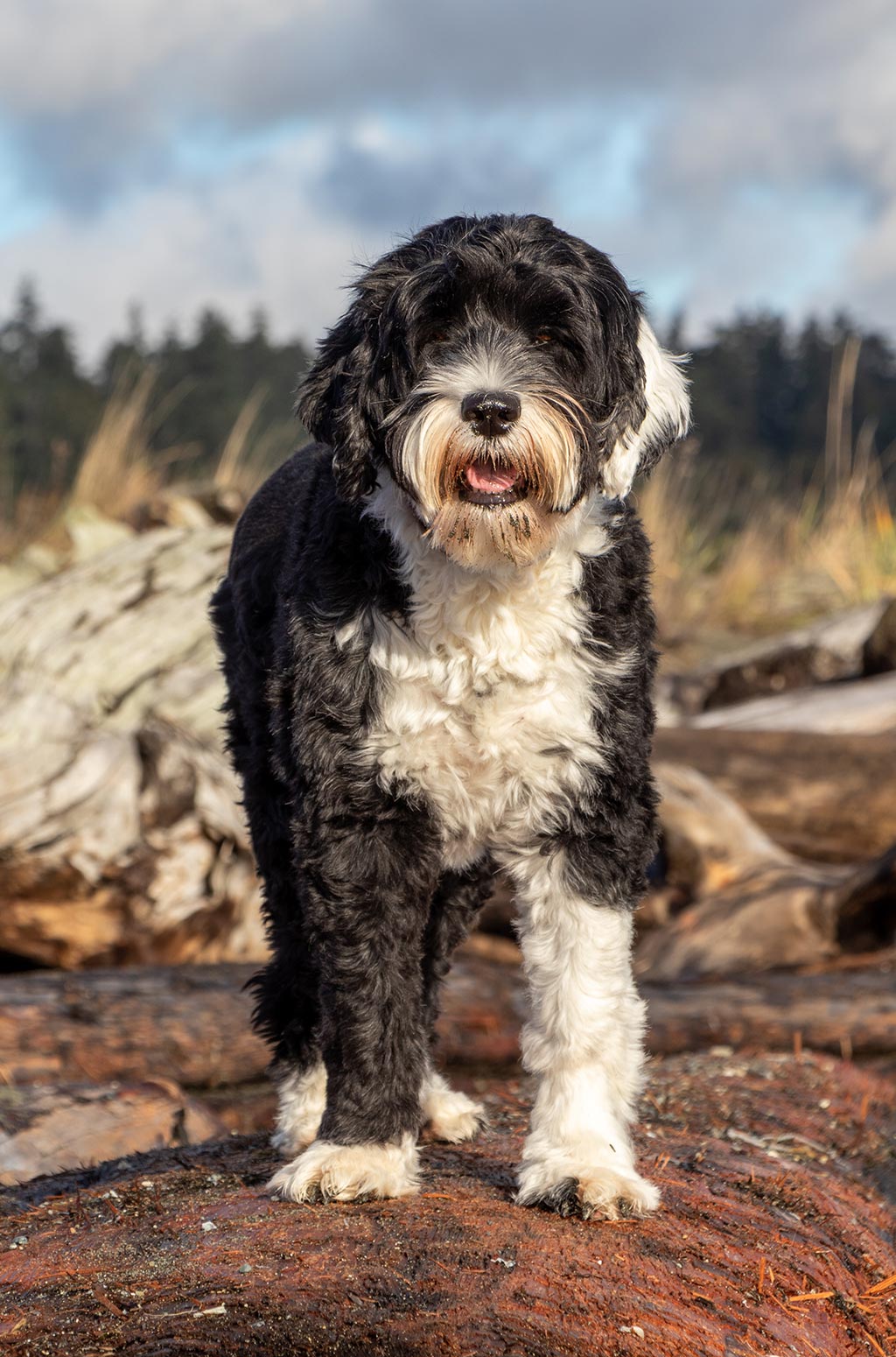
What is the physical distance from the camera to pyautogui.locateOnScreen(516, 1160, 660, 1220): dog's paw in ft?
11.1

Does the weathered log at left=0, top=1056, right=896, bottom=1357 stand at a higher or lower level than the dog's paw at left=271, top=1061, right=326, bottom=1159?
higher

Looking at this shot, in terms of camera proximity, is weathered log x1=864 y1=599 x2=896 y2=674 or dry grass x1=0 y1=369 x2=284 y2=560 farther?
dry grass x1=0 y1=369 x2=284 y2=560

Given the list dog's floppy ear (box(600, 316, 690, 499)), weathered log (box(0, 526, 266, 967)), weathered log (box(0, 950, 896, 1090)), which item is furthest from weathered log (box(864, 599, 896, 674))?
dog's floppy ear (box(600, 316, 690, 499))

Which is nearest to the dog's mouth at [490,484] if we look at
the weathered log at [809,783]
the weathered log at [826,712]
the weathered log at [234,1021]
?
the weathered log at [234,1021]


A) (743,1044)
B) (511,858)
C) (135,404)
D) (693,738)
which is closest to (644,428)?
(511,858)

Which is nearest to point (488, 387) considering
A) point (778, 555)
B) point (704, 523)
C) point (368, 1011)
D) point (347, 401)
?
point (347, 401)

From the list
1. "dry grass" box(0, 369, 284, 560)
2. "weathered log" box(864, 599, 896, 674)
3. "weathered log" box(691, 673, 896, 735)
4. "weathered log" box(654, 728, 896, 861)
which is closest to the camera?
"weathered log" box(654, 728, 896, 861)

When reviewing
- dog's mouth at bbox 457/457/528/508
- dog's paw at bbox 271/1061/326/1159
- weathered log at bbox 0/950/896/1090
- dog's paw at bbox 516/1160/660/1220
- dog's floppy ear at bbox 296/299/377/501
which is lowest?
weathered log at bbox 0/950/896/1090

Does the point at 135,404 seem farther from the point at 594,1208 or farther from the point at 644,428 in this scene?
the point at 594,1208

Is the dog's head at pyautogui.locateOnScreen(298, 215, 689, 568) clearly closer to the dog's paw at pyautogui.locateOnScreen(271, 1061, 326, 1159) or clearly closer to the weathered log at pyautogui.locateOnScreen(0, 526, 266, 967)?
the dog's paw at pyautogui.locateOnScreen(271, 1061, 326, 1159)

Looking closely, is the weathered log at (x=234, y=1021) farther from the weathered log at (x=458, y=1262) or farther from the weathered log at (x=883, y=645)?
the weathered log at (x=883, y=645)

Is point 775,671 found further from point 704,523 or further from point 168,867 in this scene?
point 704,523

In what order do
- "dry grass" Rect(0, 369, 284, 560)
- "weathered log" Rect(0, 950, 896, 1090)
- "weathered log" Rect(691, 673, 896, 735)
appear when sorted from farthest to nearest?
1. "dry grass" Rect(0, 369, 284, 560)
2. "weathered log" Rect(691, 673, 896, 735)
3. "weathered log" Rect(0, 950, 896, 1090)

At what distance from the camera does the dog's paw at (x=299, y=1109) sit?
13.7 feet
